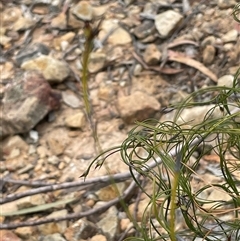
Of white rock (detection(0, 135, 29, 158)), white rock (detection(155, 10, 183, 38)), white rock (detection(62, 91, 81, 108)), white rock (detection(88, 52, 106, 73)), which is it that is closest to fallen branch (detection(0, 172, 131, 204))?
white rock (detection(0, 135, 29, 158))

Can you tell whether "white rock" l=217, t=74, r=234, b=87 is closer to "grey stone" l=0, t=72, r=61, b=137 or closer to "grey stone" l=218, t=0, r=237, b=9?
"grey stone" l=218, t=0, r=237, b=9

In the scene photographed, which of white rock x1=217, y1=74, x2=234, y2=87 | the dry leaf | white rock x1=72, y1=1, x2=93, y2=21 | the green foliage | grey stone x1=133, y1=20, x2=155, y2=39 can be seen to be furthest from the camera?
white rock x1=72, y1=1, x2=93, y2=21

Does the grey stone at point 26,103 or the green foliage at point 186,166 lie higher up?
the green foliage at point 186,166

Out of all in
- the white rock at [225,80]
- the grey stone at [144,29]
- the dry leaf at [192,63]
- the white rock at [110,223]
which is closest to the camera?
the white rock at [110,223]

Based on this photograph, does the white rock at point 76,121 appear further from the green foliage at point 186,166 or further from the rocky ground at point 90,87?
the green foliage at point 186,166

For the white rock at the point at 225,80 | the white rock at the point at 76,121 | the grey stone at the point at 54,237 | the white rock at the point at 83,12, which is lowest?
the grey stone at the point at 54,237

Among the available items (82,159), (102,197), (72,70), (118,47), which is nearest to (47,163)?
(82,159)

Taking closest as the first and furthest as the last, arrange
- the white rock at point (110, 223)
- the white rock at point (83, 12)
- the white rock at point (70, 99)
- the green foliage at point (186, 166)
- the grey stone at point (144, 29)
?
1. the green foliage at point (186, 166)
2. the white rock at point (110, 223)
3. the white rock at point (70, 99)
4. the grey stone at point (144, 29)
5. the white rock at point (83, 12)

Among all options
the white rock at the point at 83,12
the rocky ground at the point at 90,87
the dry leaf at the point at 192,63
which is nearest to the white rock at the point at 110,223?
the rocky ground at the point at 90,87
